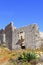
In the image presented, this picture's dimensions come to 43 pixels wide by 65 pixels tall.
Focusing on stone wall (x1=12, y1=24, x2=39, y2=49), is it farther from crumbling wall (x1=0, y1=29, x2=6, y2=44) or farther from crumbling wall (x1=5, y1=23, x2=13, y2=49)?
crumbling wall (x1=0, y1=29, x2=6, y2=44)

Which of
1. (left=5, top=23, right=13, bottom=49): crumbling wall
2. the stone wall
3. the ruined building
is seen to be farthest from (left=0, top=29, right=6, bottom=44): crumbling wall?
the stone wall

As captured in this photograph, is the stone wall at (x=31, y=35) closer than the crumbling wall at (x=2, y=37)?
Yes

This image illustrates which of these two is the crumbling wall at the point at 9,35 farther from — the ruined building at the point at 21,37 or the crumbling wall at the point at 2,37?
the crumbling wall at the point at 2,37

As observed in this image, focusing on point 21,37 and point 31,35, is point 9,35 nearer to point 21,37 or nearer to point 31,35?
point 21,37

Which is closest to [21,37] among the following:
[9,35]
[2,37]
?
[9,35]

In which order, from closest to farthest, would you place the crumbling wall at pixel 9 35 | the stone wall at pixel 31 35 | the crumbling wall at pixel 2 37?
the stone wall at pixel 31 35 → the crumbling wall at pixel 9 35 → the crumbling wall at pixel 2 37

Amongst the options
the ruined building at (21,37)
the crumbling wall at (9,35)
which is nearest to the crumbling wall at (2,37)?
the ruined building at (21,37)

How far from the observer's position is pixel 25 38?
40.1 metres

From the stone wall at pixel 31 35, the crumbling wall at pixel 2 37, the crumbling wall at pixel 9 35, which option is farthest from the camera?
the crumbling wall at pixel 2 37

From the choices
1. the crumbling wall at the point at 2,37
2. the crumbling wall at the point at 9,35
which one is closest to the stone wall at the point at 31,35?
the crumbling wall at the point at 9,35

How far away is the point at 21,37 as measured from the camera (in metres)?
41.2

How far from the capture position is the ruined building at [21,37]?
39.0 meters

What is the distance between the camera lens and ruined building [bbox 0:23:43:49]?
3903 centimetres

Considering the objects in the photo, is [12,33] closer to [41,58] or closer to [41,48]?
[41,48]
